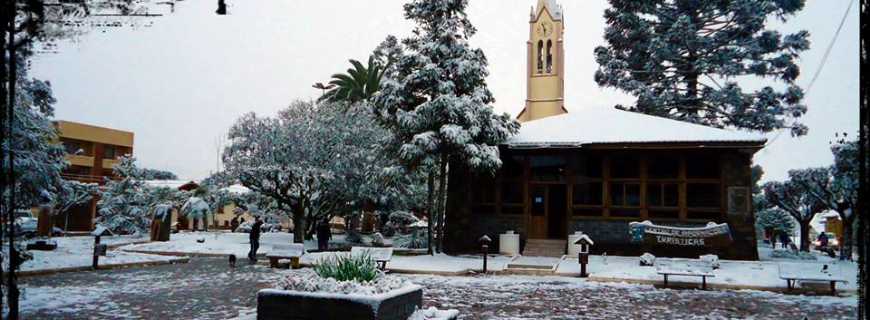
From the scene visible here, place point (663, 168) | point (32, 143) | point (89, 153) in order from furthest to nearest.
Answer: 1. point (89, 153)
2. point (663, 168)
3. point (32, 143)

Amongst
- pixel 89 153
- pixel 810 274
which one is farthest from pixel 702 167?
pixel 89 153

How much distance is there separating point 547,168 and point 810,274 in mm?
11170

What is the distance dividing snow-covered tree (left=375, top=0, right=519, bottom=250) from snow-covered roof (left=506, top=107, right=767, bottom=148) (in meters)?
1.26

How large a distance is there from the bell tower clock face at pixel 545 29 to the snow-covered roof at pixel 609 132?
103 ft

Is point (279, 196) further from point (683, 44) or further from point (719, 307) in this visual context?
point (683, 44)

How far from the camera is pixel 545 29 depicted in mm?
56750

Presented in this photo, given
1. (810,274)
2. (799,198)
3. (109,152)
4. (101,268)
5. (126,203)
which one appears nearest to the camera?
(810,274)

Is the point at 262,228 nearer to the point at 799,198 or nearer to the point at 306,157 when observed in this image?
the point at 306,157

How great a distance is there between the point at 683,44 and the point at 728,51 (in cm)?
239

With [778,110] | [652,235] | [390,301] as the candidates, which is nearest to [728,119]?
[778,110]

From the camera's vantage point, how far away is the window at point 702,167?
22.1m

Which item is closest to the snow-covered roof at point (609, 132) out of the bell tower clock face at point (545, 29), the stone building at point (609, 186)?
the stone building at point (609, 186)

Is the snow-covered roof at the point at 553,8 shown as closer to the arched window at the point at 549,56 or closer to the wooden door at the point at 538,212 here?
the arched window at the point at 549,56

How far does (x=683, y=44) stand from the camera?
34938mm
